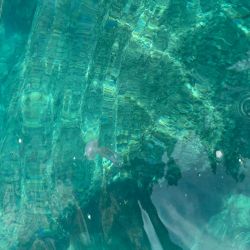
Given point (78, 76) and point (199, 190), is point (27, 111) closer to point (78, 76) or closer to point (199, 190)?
point (78, 76)

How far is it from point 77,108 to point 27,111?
761mm

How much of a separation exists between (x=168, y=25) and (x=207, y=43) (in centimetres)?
52

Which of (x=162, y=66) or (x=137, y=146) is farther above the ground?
(x=162, y=66)

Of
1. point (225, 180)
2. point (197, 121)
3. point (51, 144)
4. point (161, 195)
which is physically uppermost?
point (197, 121)

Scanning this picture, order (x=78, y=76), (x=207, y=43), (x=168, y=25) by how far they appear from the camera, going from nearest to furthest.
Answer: (x=207, y=43) → (x=168, y=25) → (x=78, y=76)

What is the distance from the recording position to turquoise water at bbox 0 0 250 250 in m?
2.94

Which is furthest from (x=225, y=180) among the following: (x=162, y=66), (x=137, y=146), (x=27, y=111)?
(x=27, y=111)

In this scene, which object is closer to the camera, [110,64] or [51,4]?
[110,64]

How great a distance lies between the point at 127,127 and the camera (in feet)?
11.2

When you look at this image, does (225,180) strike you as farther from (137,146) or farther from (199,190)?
(137,146)

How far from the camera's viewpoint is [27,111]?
13.3ft

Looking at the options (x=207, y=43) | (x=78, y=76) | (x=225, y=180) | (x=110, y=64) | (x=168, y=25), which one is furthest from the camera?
(x=78, y=76)

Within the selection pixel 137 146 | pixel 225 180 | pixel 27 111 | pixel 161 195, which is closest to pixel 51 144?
pixel 27 111

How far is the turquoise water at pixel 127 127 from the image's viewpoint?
294cm
